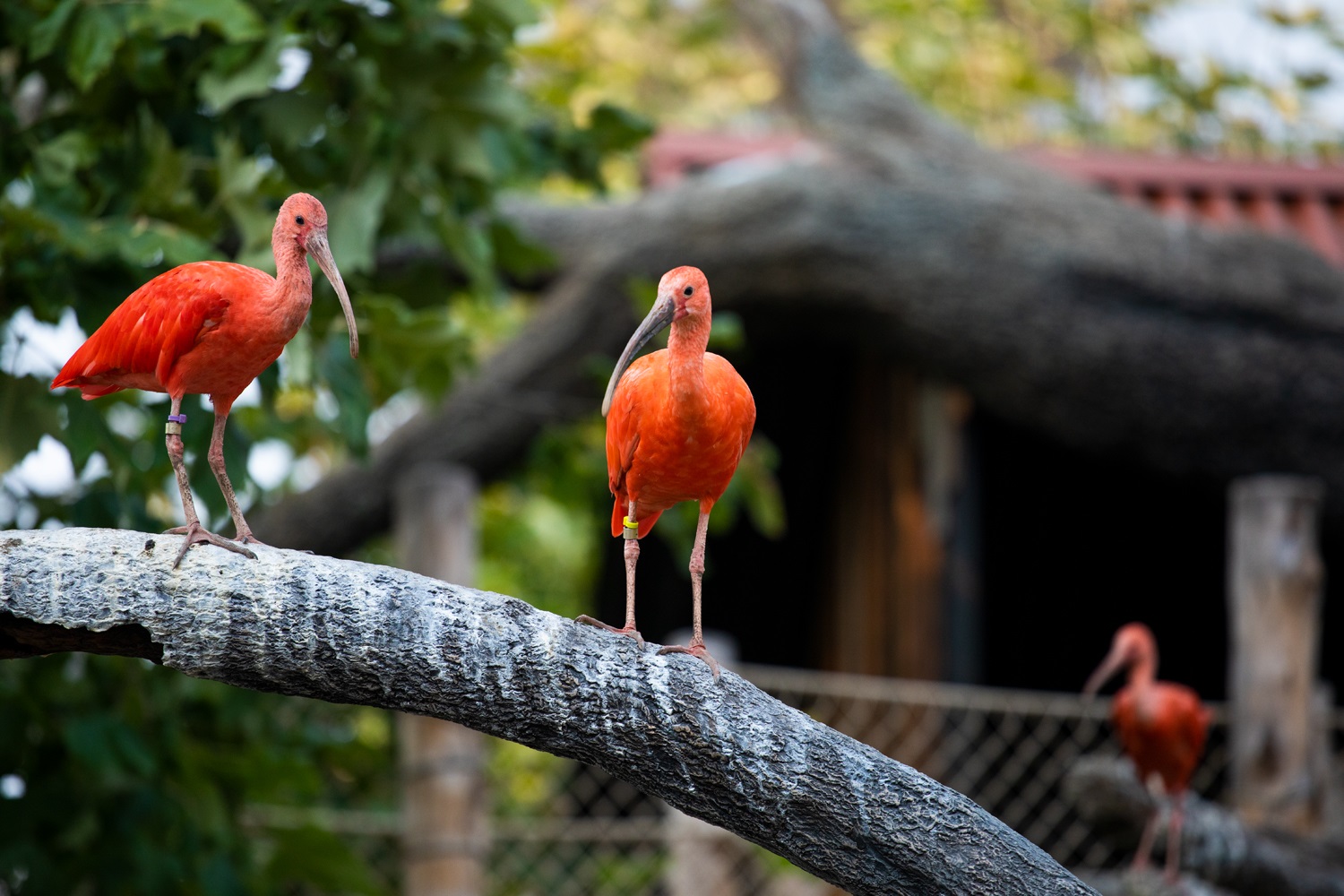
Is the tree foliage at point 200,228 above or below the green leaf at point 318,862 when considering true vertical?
above

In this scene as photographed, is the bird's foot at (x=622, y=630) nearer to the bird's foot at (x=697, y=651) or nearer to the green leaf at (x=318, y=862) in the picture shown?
the bird's foot at (x=697, y=651)

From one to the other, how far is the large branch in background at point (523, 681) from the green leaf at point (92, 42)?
Result: 129 centimetres

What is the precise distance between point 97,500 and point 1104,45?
10109mm

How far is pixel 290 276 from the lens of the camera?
6.92 feet

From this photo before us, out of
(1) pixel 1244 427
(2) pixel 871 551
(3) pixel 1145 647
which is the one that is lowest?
(2) pixel 871 551

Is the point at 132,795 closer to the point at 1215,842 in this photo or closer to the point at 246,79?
the point at 246,79

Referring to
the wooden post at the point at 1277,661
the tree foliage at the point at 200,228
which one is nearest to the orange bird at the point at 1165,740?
the wooden post at the point at 1277,661

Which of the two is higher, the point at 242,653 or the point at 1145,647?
the point at 242,653

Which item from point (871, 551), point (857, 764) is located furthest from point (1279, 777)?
point (857, 764)

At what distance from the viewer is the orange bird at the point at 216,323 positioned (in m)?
2.11

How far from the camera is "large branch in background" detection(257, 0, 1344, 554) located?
6.28 m

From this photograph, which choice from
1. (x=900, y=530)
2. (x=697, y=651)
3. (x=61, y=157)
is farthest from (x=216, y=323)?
(x=900, y=530)

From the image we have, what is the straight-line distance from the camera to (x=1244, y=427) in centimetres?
636

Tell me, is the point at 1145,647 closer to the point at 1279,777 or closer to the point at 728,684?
the point at 1279,777
